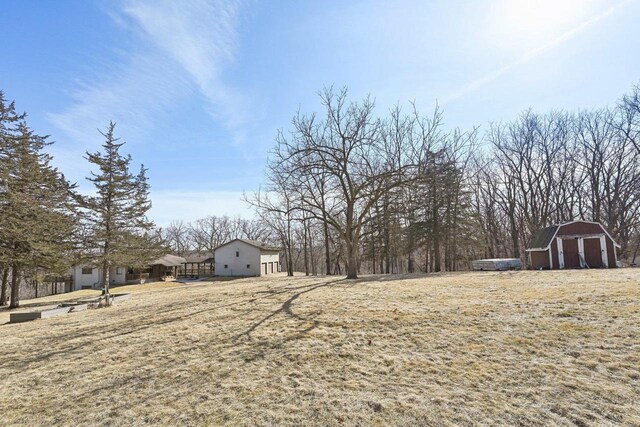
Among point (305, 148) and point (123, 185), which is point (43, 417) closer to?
point (305, 148)

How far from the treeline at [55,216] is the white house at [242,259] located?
19.8 m

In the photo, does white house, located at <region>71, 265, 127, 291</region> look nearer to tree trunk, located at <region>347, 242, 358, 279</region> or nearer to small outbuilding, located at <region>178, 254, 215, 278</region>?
small outbuilding, located at <region>178, 254, 215, 278</region>

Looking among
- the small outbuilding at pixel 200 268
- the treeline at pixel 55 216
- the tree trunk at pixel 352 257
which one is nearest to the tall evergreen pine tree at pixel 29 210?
the treeline at pixel 55 216

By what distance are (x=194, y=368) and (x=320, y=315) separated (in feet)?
12.7

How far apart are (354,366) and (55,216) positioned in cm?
2181

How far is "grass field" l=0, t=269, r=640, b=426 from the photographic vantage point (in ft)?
13.2

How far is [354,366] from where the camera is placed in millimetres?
5516

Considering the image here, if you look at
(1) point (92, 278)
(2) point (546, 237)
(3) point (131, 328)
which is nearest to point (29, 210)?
(3) point (131, 328)

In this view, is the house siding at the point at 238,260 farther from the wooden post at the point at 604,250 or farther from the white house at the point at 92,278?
the wooden post at the point at 604,250

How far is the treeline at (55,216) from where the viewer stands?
17766 millimetres

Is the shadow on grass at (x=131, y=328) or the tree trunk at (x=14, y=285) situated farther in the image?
the tree trunk at (x=14, y=285)

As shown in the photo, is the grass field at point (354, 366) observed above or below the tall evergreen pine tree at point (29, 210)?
below

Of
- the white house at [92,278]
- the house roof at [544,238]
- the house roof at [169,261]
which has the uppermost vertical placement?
the house roof at [544,238]

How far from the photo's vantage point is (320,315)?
899 cm
